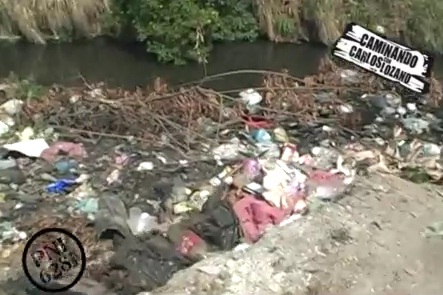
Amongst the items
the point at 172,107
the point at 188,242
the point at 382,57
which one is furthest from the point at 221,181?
the point at 382,57

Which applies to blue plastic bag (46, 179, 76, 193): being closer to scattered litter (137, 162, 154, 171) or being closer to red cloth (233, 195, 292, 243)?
scattered litter (137, 162, 154, 171)

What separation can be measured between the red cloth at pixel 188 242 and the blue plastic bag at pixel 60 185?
A: 2.91 feet

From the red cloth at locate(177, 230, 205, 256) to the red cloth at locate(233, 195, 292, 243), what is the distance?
23 centimetres

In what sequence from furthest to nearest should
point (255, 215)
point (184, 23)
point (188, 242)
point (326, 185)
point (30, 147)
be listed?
point (184, 23) < point (30, 147) < point (326, 185) < point (255, 215) < point (188, 242)

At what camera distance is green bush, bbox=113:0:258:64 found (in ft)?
26.6

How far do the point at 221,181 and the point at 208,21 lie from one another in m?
4.27

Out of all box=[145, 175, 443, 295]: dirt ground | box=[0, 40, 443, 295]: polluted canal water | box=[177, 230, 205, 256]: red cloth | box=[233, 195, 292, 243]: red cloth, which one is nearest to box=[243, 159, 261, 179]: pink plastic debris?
box=[0, 40, 443, 295]: polluted canal water

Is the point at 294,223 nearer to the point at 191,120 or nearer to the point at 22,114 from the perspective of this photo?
the point at 191,120

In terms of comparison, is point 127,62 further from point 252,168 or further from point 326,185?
point 326,185

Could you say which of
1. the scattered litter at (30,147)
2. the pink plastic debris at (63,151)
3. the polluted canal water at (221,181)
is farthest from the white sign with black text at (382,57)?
the scattered litter at (30,147)

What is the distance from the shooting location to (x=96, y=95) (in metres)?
5.55

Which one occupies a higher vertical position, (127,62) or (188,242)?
(188,242)

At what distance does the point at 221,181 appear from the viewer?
4281mm

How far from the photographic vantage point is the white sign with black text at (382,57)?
532cm
